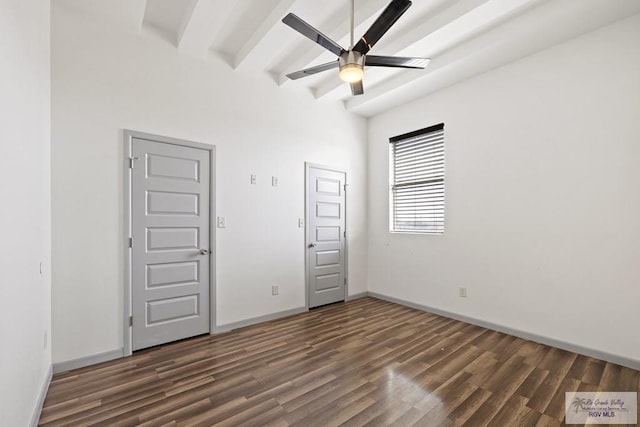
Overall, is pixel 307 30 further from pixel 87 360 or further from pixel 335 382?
pixel 87 360

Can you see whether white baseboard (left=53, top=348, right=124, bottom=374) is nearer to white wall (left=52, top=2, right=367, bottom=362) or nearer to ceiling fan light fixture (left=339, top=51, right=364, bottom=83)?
white wall (left=52, top=2, right=367, bottom=362)

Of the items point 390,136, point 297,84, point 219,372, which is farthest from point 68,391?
point 390,136

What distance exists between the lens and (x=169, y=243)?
3131 mm

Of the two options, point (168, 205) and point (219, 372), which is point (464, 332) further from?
point (168, 205)

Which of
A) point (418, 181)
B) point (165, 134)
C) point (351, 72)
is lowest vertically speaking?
point (418, 181)

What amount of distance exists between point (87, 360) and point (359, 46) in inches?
142

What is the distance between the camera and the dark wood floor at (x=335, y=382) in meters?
1.97

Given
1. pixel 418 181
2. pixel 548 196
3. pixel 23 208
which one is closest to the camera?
pixel 23 208

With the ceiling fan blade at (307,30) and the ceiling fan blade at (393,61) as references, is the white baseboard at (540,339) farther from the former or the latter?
the ceiling fan blade at (307,30)

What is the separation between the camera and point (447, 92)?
157 inches

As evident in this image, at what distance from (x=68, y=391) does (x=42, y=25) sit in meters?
2.87

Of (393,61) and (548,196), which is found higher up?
(393,61)

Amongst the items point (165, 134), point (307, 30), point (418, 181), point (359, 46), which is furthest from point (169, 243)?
point (418, 181)

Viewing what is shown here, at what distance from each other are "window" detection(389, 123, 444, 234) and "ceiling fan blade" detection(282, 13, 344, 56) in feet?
8.01
